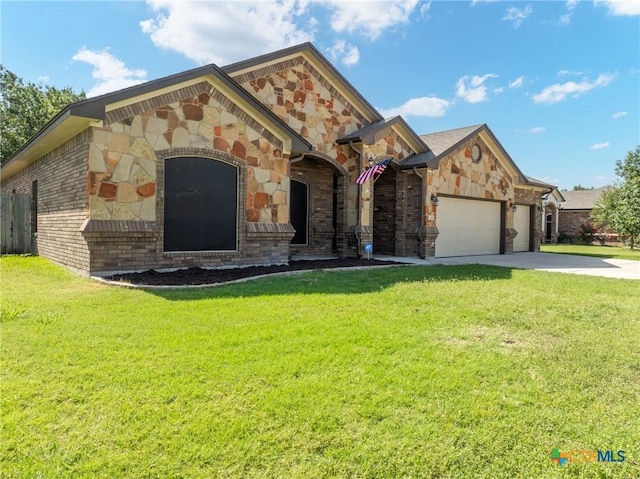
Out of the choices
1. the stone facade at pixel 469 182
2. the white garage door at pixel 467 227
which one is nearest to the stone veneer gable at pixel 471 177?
the stone facade at pixel 469 182

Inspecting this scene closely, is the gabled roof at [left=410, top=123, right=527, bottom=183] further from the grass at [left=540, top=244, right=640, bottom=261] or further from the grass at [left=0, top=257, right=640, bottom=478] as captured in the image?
the grass at [left=0, top=257, right=640, bottom=478]

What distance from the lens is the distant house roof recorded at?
36325 millimetres

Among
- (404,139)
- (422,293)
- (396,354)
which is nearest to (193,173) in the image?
(422,293)

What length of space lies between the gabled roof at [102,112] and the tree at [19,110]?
2695 cm

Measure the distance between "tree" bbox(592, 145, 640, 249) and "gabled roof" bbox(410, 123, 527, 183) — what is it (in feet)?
37.8

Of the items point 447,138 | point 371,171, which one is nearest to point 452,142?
point 447,138

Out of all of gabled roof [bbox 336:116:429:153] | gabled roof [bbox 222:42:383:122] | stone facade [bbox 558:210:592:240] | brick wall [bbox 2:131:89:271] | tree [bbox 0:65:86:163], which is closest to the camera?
brick wall [bbox 2:131:89:271]

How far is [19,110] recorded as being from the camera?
3353 centimetres

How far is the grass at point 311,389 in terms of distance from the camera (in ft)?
8.18

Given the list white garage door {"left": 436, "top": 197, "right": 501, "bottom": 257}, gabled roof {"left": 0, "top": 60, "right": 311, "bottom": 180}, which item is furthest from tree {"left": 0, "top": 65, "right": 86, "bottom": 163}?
white garage door {"left": 436, "top": 197, "right": 501, "bottom": 257}

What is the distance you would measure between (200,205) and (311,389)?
747 centimetres

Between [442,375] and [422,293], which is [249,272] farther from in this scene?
Answer: [442,375]

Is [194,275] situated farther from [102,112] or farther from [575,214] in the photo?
[575,214]

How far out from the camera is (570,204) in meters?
37.7
